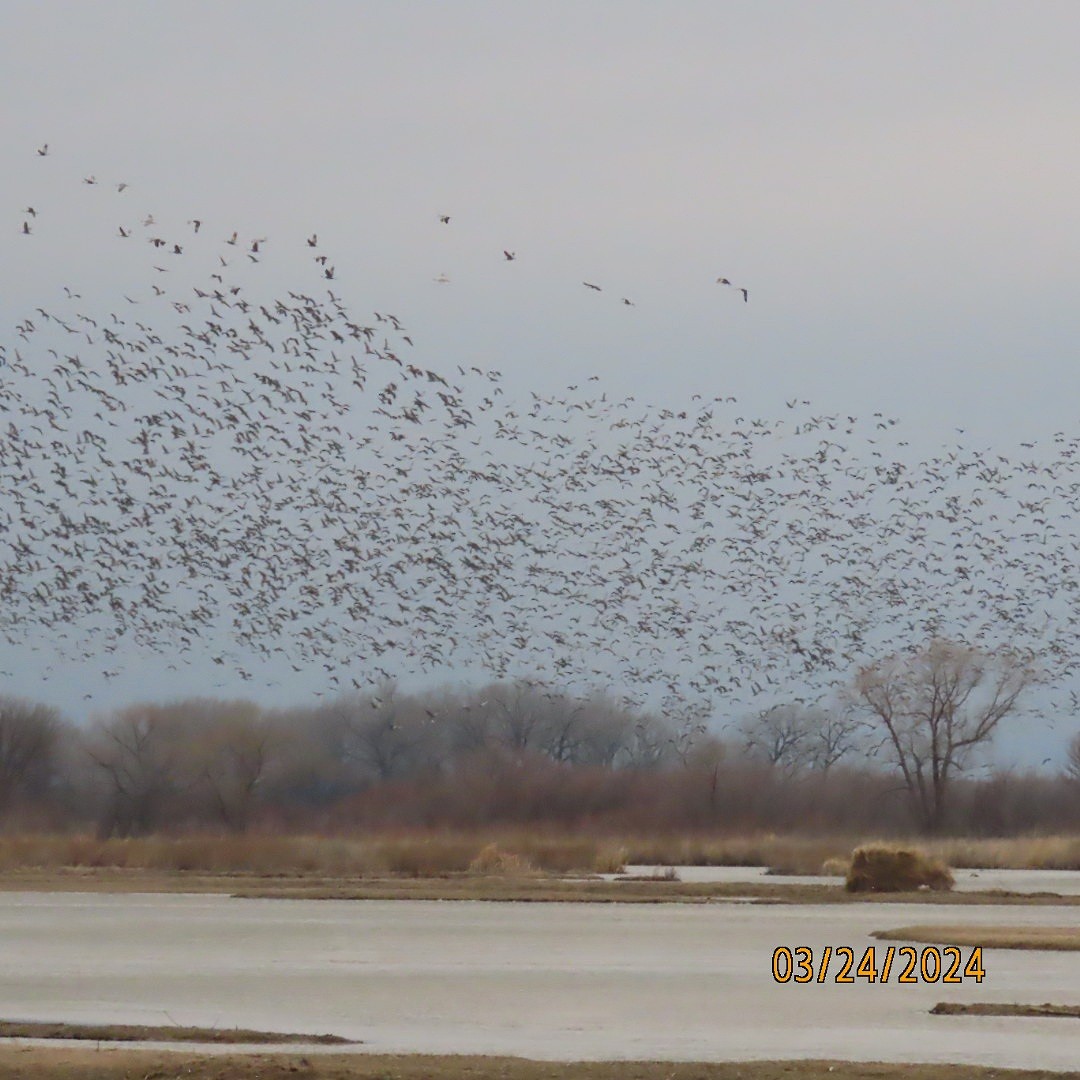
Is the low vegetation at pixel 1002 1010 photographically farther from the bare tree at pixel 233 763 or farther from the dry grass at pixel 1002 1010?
the bare tree at pixel 233 763

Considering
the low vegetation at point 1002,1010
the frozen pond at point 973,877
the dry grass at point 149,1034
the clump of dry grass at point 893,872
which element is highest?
the low vegetation at point 1002,1010

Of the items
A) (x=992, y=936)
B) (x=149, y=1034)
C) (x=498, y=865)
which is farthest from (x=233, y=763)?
(x=149, y=1034)

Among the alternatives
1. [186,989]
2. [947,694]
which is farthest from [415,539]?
[947,694]

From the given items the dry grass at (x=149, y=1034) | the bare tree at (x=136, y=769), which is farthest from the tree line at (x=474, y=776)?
the dry grass at (x=149, y=1034)

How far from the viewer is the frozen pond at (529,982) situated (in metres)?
20.9

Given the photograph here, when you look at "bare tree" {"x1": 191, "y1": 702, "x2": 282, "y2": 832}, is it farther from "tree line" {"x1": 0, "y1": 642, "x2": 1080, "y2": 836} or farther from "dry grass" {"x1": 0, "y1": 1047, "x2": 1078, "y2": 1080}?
"dry grass" {"x1": 0, "y1": 1047, "x2": 1078, "y2": 1080}

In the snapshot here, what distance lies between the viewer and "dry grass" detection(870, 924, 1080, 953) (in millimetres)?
32562

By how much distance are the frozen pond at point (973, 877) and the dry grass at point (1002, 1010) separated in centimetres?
2631

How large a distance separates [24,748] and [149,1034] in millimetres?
44274

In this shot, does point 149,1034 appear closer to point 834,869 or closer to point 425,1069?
point 425,1069

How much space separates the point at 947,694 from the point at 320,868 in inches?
1557

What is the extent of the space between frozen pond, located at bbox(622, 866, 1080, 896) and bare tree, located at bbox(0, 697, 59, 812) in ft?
62.0

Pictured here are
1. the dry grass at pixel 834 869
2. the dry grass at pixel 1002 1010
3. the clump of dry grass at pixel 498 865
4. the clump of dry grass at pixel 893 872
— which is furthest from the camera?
the dry grass at pixel 834 869

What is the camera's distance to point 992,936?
33781mm
